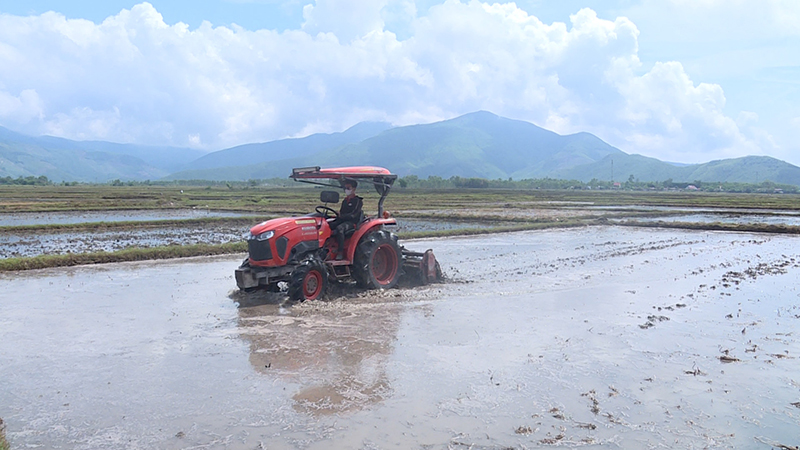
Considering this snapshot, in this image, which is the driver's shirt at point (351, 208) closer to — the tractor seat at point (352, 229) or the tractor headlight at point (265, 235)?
the tractor seat at point (352, 229)

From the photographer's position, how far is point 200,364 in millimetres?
6910

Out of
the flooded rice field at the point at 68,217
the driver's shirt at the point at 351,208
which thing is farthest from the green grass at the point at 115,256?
the flooded rice field at the point at 68,217

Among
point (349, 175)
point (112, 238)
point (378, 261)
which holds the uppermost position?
point (349, 175)

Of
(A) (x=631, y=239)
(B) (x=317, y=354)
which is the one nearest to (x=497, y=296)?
(B) (x=317, y=354)

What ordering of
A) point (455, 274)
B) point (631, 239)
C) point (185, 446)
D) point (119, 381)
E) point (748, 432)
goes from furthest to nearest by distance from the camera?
point (631, 239) → point (455, 274) → point (119, 381) → point (748, 432) → point (185, 446)

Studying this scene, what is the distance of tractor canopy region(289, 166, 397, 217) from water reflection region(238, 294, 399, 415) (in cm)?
211

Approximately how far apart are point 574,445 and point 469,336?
11.0 feet

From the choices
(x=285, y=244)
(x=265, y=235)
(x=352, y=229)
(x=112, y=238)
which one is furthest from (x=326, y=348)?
(x=112, y=238)

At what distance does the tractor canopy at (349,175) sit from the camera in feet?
33.0

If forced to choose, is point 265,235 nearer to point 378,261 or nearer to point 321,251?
point 321,251

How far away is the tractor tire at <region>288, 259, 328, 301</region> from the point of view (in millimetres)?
9758

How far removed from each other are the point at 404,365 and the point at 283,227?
13.3ft

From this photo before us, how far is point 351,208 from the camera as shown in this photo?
10914 millimetres

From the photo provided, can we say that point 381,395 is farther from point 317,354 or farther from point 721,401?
point 721,401
